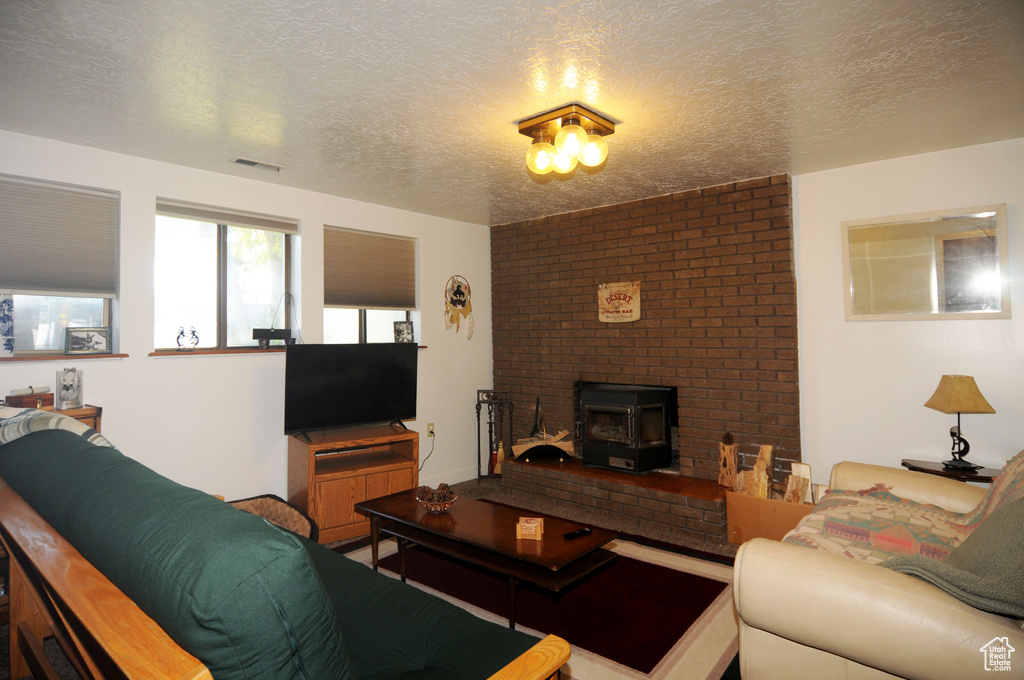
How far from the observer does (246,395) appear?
152 inches

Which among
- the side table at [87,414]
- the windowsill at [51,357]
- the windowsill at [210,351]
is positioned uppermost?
the windowsill at [210,351]

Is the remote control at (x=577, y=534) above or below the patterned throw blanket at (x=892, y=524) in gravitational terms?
below

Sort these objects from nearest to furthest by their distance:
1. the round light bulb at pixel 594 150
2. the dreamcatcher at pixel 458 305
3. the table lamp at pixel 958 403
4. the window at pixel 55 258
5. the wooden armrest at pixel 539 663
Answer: the wooden armrest at pixel 539 663 → the round light bulb at pixel 594 150 → the window at pixel 55 258 → the table lamp at pixel 958 403 → the dreamcatcher at pixel 458 305

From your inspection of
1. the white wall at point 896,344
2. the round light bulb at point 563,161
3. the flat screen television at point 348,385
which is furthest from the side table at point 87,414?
the white wall at point 896,344

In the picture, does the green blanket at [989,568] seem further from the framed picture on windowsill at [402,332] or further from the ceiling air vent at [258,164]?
the framed picture on windowsill at [402,332]

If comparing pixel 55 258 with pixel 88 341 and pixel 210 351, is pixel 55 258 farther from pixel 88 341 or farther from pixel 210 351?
pixel 210 351

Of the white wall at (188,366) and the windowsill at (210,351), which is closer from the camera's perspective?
the white wall at (188,366)

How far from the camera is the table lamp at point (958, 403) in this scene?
122 inches

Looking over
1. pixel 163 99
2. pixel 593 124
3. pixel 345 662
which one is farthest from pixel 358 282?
pixel 345 662

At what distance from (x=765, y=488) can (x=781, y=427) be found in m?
0.47

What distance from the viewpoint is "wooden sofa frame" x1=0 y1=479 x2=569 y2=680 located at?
0.81m

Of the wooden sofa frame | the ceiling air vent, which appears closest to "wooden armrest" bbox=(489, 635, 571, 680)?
the wooden sofa frame

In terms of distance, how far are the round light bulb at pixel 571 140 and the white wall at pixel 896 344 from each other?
2266 millimetres

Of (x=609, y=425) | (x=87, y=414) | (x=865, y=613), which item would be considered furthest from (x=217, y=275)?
(x=865, y=613)
